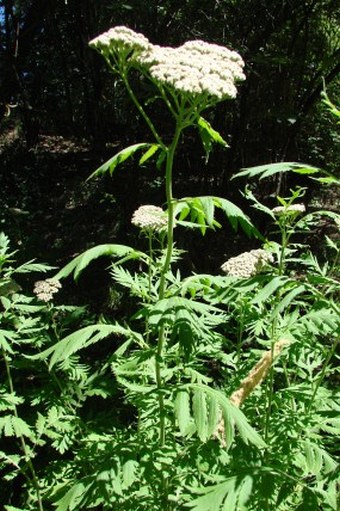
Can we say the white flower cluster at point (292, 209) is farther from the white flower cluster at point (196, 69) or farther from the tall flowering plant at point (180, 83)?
the white flower cluster at point (196, 69)

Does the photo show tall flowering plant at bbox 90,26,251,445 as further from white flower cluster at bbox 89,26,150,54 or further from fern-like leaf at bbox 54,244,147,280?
fern-like leaf at bbox 54,244,147,280

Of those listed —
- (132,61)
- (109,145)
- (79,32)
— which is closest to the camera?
(132,61)

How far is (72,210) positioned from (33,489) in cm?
627

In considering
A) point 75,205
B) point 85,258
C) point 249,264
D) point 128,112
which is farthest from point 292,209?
point 75,205

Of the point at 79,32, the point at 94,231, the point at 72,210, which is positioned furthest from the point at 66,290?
the point at 79,32

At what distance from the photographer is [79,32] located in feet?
27.9

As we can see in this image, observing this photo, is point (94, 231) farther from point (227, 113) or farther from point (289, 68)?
point (289, 68)

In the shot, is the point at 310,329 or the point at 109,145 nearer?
the point at 310,329

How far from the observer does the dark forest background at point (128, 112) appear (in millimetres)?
6551

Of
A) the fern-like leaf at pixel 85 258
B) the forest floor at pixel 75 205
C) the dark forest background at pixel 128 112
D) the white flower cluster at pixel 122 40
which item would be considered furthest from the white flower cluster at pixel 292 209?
the dark forest background at pixel 128 112

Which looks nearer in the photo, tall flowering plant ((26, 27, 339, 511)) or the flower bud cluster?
tall flowering plant ((26, 27, 339, 511))

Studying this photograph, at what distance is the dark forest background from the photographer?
6551 millimetres

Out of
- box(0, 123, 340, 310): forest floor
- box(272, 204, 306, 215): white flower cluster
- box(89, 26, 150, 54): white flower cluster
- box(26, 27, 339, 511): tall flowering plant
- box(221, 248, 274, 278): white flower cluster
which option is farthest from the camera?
box(0, 123, 340, 310): forest floor

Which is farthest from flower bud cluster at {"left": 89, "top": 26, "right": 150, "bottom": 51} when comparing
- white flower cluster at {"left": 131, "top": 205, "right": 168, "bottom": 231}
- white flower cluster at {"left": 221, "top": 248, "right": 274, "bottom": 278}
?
white flower cluster at {"left": 221, "top": 248, "right": 274, "bottom": 278}
